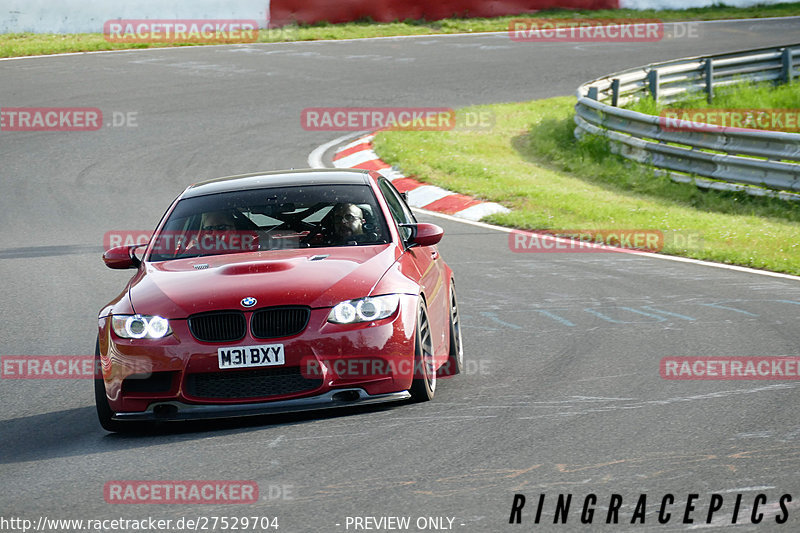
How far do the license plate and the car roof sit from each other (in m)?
1.87

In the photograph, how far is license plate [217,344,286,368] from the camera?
616cm

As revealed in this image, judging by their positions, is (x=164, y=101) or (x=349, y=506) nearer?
(x=349, y=506)

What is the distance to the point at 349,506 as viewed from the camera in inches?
190

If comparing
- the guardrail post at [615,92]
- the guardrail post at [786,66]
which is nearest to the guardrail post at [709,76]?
the guardrail post at [786,66]

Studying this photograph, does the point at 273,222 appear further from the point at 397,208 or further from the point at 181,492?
the point at 181,492

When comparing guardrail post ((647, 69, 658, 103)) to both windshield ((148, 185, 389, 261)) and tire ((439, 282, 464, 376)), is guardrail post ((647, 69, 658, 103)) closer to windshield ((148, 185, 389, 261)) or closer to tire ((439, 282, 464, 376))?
tire ((439, 282, 464, 376))

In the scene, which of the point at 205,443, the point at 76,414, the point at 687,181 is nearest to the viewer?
the point at 205,443

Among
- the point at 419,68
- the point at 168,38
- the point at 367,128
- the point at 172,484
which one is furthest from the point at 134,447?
the point at 168,38

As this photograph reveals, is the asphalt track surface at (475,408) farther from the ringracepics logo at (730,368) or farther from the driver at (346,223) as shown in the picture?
the driver at (346,223)

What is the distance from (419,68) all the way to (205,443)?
2127cm

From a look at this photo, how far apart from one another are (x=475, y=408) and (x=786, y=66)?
19774 mm

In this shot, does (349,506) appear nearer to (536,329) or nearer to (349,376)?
(349,376)

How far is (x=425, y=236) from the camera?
7.46 m

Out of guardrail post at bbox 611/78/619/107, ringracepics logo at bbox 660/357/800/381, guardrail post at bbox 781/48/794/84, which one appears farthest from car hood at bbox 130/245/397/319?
guardrail post at bbox 781/48/794/84
